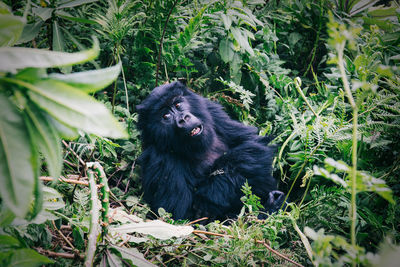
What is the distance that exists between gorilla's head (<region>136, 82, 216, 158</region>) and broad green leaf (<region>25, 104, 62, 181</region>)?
1633mm

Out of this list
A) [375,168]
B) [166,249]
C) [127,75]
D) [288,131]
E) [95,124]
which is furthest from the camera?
[127,75]

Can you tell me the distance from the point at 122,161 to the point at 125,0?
1459mm

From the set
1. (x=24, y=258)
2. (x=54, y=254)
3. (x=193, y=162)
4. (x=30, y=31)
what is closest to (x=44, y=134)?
(x=24, y=258)

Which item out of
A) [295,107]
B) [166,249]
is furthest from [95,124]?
[295,107]

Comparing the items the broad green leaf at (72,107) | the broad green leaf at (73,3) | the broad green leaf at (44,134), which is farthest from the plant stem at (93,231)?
the broad green leaf at (73,3)

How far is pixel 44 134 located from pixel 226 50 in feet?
7.95

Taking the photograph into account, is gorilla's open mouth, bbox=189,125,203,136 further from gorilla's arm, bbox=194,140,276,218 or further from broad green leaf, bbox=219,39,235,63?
broad green leaf, bbox=219,39,235,63

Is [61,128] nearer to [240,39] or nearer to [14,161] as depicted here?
[14,161]

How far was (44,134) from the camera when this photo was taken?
79 cm

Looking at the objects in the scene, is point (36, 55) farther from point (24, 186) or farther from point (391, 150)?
point (391, 150)

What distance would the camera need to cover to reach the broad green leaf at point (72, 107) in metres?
0.72

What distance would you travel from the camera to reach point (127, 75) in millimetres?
3260

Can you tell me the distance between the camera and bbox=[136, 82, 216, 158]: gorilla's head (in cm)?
248

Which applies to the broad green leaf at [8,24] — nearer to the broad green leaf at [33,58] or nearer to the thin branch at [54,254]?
the broad green leaf at [33,58]
